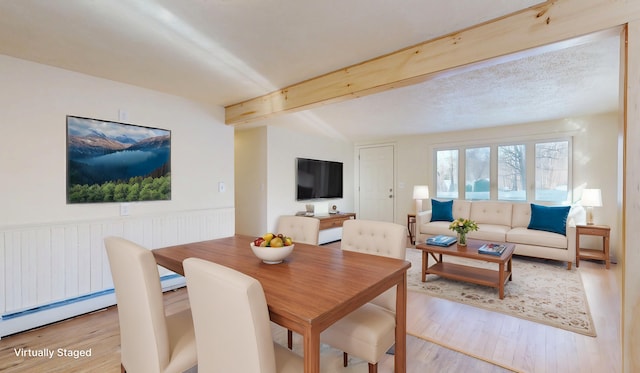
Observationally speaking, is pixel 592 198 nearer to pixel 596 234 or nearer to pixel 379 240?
pixel 596 234

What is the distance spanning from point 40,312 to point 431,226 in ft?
16.6

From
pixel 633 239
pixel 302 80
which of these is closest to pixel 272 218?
pixel 302 80

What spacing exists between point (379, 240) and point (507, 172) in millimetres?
4365

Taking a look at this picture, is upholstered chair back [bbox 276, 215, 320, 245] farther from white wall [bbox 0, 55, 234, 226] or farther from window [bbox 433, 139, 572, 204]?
window [bbox 433, 139, 572, 204]

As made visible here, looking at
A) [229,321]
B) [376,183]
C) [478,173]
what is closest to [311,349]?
[229,321]

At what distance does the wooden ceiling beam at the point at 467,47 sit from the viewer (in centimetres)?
152

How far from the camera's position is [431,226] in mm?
4977

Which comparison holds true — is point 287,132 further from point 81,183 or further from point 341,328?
point 341,328

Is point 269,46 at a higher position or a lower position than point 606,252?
higher

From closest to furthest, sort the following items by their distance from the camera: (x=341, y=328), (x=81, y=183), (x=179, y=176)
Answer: (x=341, y=328) → (x=81, y=183) → (x=179, y=176)

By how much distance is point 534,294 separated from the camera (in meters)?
3.02

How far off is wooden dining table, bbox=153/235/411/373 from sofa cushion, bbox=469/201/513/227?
4055 millimetres

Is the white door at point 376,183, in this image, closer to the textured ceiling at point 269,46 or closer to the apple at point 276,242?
the textured ceiling at point 269,46

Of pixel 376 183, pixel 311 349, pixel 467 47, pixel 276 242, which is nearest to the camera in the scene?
pixel 311 349
